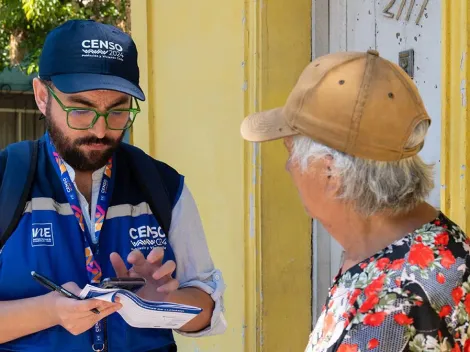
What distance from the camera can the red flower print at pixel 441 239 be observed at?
1.65m

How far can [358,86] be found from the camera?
1.72m

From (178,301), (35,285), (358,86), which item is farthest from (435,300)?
(35,285)

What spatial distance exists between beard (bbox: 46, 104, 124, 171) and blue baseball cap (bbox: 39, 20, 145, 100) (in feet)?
0.49

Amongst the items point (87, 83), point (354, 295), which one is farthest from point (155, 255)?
point (354, 295)

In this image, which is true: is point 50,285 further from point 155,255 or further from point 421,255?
point 421,255

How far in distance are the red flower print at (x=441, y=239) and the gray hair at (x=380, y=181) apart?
0.34ft

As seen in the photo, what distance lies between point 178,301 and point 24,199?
1.77ft

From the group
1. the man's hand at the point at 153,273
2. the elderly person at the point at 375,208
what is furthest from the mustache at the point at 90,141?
the elderly person at the point at 375,208

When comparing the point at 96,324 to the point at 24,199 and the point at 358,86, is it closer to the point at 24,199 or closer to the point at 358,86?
the point at 24,199

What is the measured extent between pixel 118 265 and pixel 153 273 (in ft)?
0.39

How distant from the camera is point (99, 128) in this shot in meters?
2.35

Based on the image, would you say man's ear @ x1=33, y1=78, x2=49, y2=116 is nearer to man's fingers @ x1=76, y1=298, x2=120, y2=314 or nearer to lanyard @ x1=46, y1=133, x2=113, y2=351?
lanyard @ x1=46, y1=133, x2=113, y2=351

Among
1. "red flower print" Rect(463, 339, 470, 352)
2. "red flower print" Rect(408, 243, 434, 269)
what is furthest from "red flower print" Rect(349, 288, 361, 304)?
"red flower print" Rect(463, 339, 470, 352)

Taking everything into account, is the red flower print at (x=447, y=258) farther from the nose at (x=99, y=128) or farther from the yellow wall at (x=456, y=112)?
the yellow wall at (x=456, y=112)
